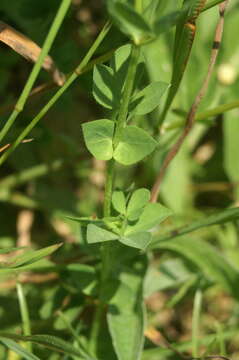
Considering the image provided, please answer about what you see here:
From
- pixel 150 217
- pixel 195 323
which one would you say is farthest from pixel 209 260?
Result: pixel 150 217

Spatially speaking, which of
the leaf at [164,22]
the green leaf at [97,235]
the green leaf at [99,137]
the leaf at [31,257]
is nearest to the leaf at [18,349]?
the leaf at [31,257]

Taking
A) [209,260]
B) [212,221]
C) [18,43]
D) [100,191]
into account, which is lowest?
[209,260]

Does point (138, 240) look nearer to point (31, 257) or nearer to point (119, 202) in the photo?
point (119, 202)

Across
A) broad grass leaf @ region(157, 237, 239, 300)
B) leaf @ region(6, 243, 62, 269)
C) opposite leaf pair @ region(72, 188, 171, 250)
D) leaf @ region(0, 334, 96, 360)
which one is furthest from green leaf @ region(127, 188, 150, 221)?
broad grass leaf @ region(157, 237, 239, 300)

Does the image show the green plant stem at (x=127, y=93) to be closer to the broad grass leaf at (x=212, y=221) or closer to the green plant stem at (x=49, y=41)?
the green plant stem at (x=49, y=41)

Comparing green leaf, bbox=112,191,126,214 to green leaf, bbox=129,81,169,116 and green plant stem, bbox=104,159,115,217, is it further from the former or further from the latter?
green leaf, bbox=129,81,169,116

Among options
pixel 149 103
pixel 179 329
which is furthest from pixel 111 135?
pixel 179 329

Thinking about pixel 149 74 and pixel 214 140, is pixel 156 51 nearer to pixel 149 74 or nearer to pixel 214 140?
pixel 149 74
